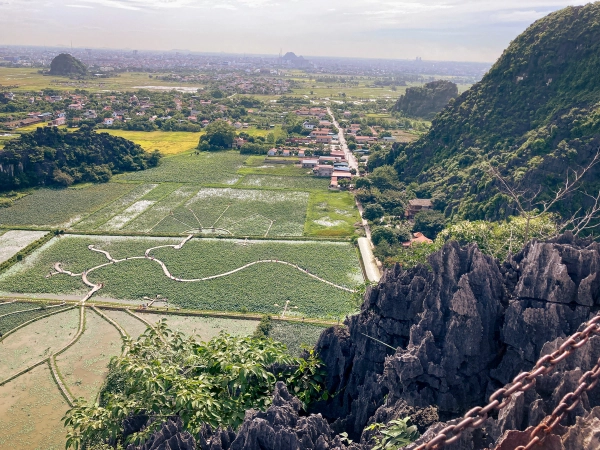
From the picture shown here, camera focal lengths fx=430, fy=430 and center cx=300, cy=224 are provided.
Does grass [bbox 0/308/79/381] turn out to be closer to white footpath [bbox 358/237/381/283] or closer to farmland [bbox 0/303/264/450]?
farmland [bbox 0/303/264/450]

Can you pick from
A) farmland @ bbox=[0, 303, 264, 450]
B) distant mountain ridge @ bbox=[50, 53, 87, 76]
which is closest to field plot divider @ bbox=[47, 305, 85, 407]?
farmland @ bbox=[0, 303, 264, 450]

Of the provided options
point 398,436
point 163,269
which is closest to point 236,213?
point 163,269

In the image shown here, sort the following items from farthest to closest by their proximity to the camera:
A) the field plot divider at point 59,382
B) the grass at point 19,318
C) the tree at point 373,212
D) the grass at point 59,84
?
the grass at point 59,84, the tree at point 373,212, the grass at point 19,318, the field plot divider at point 59,382

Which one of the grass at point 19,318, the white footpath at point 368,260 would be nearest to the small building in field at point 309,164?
the white footpath at point 368,260

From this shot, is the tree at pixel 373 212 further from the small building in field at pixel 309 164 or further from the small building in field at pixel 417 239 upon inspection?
the small building in field at pixel 309 164

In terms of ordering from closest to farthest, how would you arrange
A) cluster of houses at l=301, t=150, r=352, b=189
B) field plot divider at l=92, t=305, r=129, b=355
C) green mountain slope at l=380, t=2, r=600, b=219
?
field plot divider at l=92, t=305, r=129, b=355 → green mountain slope at l=380, t=2, r=600, b=219 → cluster of houses at l=301, t=150, r=352, b=189

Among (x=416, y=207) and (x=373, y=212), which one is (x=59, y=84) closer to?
(x=373, y=212)
